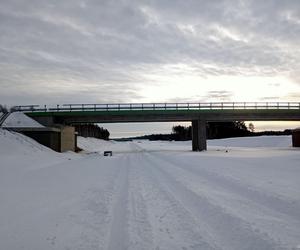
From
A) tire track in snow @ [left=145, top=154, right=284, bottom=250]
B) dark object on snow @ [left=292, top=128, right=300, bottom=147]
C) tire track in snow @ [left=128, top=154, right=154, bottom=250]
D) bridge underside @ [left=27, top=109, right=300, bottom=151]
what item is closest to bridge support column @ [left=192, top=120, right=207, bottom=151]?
bridge underside @ [left=27, top=109, right=300, bottom=151]

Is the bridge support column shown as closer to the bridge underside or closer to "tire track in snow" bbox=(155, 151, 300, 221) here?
the bridge underside

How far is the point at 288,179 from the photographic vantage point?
16.3 meters

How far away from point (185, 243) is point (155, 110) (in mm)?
52656

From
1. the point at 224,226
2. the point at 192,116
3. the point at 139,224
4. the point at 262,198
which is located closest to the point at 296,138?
the point at 192,116

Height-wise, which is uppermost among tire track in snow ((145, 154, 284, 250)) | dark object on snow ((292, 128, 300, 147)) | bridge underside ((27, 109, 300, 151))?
bridge underside ((27, 109, 300, 151))

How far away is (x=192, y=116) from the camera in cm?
6022

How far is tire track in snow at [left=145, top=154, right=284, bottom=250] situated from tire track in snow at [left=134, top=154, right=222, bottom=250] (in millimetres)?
201

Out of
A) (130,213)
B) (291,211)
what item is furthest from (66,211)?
(291,211)

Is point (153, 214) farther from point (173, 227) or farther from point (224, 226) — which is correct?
point (224, 226)

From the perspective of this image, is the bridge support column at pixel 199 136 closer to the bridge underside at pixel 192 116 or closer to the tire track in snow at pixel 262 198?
→ the bridge underside at pixel 192 116

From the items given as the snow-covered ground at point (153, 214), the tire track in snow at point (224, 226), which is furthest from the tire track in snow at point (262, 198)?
the tire track in snow at point (224, 226)

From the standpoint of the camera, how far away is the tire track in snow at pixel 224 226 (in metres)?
Result: 6.99

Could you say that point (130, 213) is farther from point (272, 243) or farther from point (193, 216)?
point (272, 243)

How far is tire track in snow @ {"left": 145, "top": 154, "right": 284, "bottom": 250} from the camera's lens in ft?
22.9
